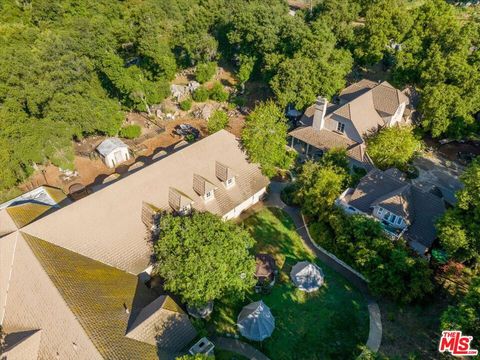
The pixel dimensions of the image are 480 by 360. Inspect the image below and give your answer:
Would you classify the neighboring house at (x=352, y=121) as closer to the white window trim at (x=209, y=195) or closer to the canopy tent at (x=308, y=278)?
the canopy tent at (x=308, y=278)

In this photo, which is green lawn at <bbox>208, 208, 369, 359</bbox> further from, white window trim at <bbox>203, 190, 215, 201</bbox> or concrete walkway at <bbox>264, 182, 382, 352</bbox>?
white window trim at <bbox>203, 190, 215, 201</bbox>

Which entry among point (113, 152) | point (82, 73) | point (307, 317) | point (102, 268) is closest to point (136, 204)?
point (102, 268)

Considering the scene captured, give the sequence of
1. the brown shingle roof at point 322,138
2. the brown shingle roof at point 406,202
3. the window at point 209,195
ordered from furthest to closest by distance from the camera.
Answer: the brown shingle roof at point 322,138, the window at point 209,195, the brown shingle roof at point 406,202

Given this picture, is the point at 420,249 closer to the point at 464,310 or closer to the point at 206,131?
the point at 464,310

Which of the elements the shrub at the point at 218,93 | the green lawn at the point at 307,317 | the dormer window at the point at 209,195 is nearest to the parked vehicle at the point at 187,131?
the shrub at the point at 218,93

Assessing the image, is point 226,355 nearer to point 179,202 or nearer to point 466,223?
point 179,202

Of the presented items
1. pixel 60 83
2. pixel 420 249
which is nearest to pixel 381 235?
pixel 420 249

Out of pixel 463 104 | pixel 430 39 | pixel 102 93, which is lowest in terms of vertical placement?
pixel 102 93
